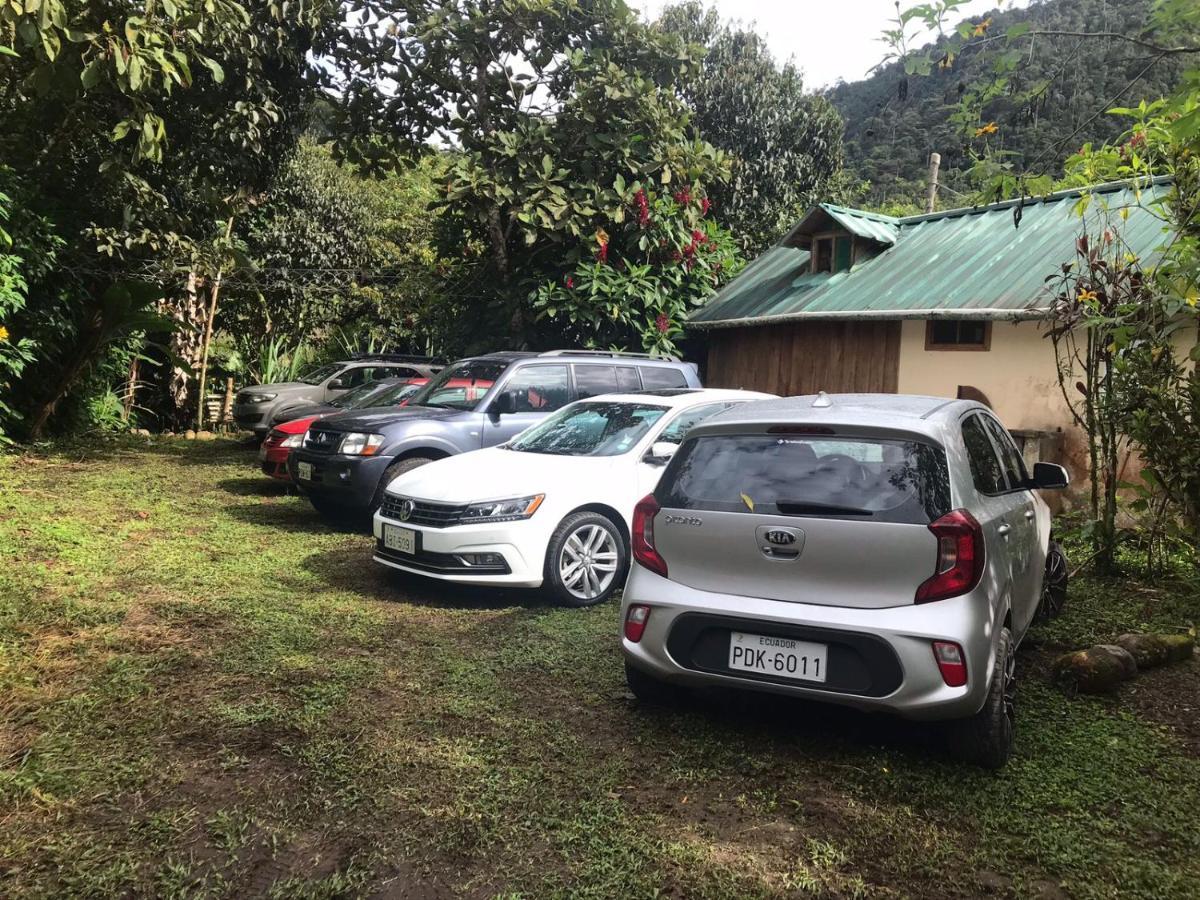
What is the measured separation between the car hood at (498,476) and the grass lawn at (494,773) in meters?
0.83

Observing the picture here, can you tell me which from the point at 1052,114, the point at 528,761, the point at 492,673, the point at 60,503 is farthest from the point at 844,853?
the point at 60,503

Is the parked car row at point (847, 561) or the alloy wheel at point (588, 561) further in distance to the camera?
the alloy wheel at point (588, 561)

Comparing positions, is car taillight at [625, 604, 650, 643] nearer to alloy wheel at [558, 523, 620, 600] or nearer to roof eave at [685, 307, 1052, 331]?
alloy wheel at [558, 523, 620, 600]

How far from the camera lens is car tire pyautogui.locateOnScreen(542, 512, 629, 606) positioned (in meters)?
6.31

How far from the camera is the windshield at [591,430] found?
6.95 m

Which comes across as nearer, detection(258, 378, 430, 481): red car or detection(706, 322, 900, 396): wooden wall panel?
detection(258, 378, 430, 481): red car

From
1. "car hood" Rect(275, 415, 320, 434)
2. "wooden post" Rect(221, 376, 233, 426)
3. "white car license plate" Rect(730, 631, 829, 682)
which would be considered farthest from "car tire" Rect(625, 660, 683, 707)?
"wooden post" Rect(221, 376, 233, 426)

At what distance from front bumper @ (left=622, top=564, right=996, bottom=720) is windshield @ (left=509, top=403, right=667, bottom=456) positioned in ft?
9.96

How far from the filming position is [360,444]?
8.49m

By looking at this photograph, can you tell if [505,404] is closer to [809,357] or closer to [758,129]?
[809,357]

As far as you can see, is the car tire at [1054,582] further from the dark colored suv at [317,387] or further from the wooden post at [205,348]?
the wooden post at [205,348]

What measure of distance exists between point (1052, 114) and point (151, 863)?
9237 mm

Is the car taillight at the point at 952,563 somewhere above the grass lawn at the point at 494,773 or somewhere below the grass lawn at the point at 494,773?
above

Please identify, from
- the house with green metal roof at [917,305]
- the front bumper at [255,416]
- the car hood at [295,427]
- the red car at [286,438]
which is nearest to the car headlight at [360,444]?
the red car at [286,438]
